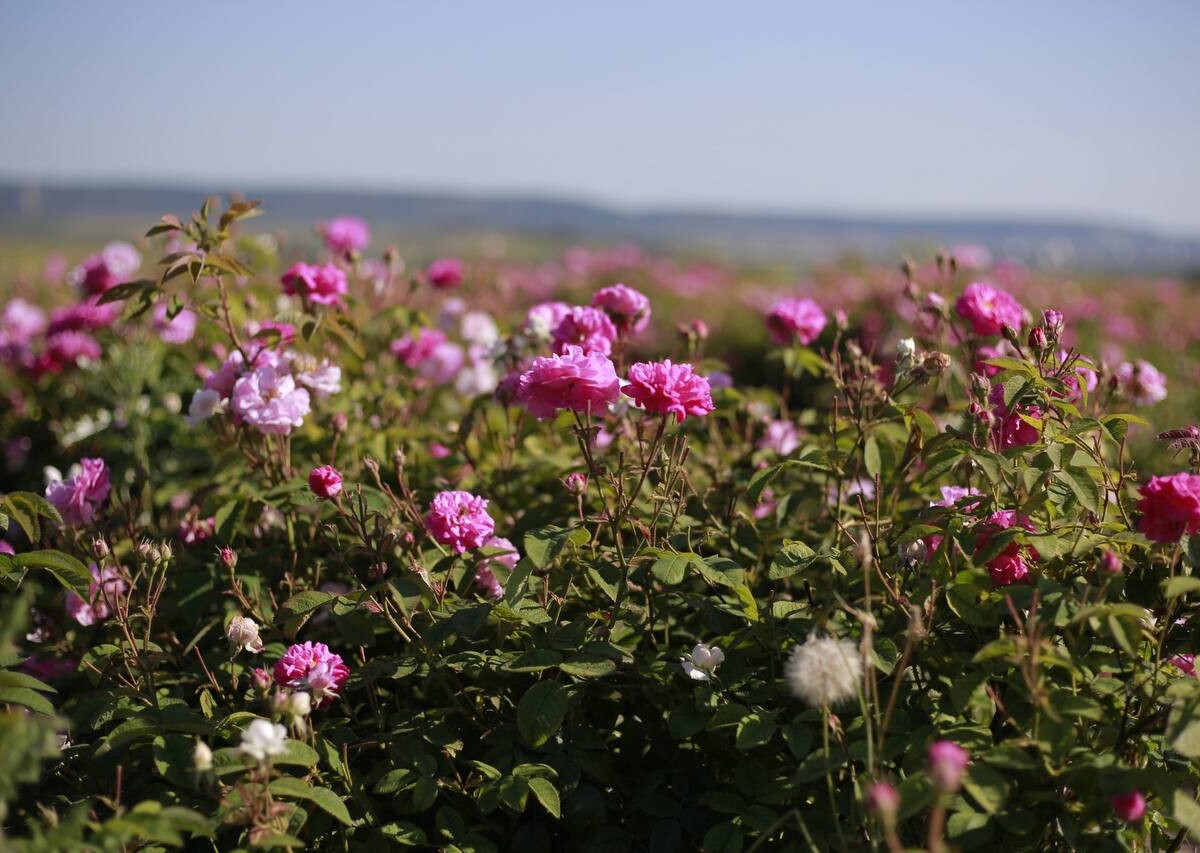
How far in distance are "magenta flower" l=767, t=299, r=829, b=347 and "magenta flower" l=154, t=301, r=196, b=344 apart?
187 centimetres

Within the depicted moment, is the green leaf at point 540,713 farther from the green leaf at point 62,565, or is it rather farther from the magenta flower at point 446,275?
the magenta flower at point 446,275

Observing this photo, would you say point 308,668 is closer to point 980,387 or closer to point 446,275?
point 980,387

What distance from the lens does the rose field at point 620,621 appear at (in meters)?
1.36

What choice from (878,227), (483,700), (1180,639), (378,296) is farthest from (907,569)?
(878,227)

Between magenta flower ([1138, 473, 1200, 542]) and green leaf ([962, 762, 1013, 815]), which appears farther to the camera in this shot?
magenta flower ([1138, 473, 1200, 542])

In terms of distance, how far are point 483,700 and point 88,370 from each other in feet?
7.21

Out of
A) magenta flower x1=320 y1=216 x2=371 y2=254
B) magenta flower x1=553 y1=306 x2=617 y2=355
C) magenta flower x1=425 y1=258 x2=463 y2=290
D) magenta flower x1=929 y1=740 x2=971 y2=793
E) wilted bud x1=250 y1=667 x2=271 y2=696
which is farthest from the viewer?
magenta flower x1=425 y1=258 x2=463 y2=290

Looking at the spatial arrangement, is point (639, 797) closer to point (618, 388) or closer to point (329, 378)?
point (618, 388)

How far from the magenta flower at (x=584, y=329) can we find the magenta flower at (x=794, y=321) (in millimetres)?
583

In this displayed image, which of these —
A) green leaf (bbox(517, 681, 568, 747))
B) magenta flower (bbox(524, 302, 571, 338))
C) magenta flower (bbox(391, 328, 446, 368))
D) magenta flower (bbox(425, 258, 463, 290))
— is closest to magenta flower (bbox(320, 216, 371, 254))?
magenta flower (bbox(425, 258, 463, 290))

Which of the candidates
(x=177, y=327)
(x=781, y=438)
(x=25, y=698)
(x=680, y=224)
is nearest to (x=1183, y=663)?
(x=781, y=438)

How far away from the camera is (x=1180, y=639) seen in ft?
5.17

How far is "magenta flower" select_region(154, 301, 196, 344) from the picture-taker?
Result: 119 inches

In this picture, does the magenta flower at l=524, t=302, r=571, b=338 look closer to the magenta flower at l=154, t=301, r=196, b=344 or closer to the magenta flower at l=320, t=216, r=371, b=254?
the magenta flower at l=320, t=216, r=371, b=254
